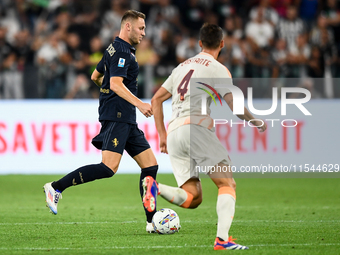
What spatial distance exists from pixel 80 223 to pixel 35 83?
630cm

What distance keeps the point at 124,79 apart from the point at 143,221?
1.89 metres

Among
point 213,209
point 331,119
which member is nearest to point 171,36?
point 331,119

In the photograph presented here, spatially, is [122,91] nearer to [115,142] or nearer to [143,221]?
[115,142]

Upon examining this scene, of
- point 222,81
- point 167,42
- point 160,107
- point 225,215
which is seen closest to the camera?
point 225,215

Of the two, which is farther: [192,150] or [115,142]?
[115,142]

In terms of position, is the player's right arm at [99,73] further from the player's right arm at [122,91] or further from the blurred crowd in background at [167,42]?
the blurred crowd in background at [167,42]

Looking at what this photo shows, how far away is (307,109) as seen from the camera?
12453 mm

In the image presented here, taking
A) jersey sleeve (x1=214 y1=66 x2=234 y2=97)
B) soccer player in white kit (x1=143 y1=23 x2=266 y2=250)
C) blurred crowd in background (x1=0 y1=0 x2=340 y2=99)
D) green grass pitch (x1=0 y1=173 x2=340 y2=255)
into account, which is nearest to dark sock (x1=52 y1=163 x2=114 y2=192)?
green grass pitch (x1=0 y1=173 x2=340 y2=255)

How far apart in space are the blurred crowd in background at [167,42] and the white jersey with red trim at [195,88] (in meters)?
7.51

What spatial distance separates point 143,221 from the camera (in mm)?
7094

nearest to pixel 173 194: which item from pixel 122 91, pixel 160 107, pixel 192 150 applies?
pixel 192 150

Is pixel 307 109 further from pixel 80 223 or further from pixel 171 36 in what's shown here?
pixel 80 223

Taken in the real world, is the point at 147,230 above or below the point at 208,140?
below

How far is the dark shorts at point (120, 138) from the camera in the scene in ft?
20.1
